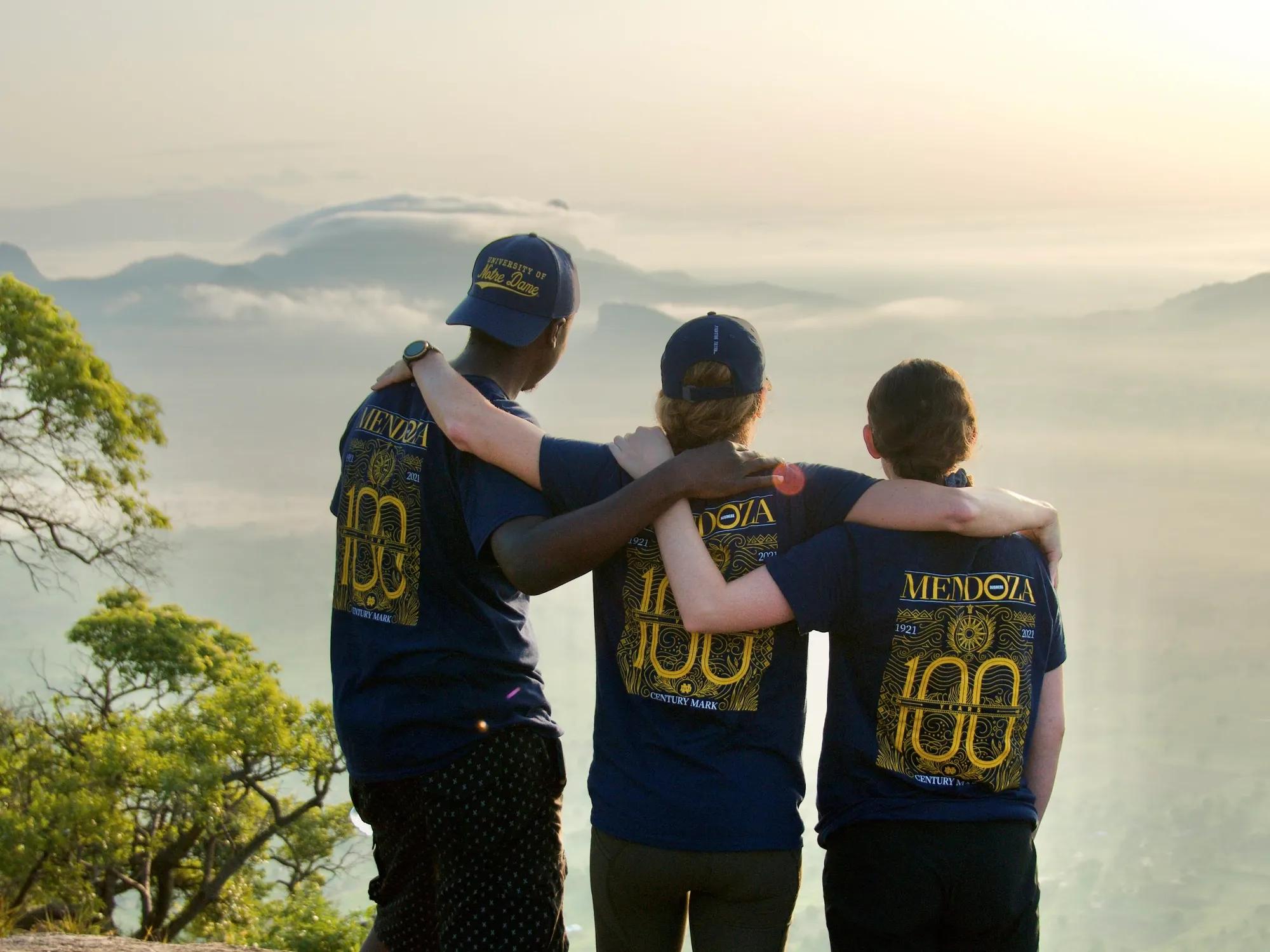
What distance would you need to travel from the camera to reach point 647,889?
2.74 meters

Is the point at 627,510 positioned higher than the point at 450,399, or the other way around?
the point at 450,399

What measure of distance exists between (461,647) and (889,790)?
1078 mm

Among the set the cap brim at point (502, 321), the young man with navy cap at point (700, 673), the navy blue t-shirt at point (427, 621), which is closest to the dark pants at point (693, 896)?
the young man with navy cap at point (700, 673)

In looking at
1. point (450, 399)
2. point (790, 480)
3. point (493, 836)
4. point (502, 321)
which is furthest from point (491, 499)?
point (493, 836)

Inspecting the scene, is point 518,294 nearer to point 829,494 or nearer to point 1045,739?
point 829,494

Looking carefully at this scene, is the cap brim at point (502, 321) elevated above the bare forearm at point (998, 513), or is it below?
above

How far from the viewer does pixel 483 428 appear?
2.88m

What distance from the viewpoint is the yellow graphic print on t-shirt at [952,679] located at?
2.72 metres

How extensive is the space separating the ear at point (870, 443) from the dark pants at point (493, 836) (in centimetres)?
108

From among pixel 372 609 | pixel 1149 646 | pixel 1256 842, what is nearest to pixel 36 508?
pixel 372 609

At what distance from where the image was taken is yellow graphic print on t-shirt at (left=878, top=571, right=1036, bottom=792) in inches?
107

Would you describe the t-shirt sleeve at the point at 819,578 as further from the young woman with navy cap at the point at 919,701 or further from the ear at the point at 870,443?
the ear at the point at 870,443

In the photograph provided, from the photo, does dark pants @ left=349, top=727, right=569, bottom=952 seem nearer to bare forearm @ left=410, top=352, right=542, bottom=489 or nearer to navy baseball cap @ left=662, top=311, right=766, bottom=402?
bare forearm @ left=410, top=352, right=542, bottom=489

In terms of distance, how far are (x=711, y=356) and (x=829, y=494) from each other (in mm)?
427
